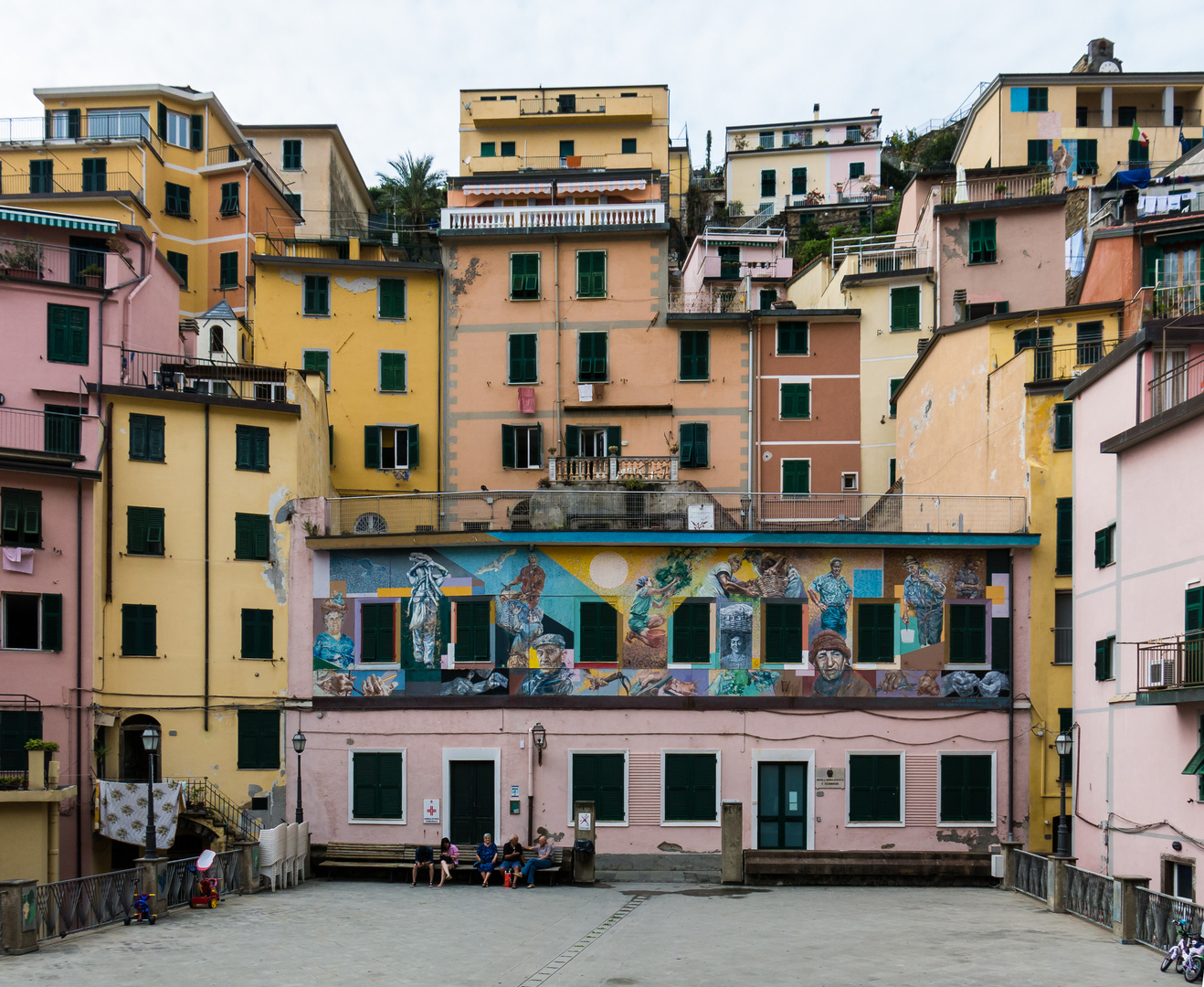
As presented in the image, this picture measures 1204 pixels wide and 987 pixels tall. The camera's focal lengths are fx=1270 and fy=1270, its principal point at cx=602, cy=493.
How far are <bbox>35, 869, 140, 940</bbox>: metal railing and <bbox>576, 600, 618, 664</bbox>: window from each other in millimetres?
12536

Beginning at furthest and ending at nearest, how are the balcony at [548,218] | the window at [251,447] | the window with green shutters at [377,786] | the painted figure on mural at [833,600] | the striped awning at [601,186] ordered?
the striped awning at [601,186]
the balcony at [548,218]
the window at [251,447]
the painted figure on mural at [833,600]
the window with green shutters at [377,786]

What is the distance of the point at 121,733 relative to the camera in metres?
32.9

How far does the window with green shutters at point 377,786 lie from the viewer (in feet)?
104

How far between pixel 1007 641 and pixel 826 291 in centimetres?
2308

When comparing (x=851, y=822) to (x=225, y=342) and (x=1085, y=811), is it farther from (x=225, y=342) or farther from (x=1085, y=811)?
(x=225, y=342)

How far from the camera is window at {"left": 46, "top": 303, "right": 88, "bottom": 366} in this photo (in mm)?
35594

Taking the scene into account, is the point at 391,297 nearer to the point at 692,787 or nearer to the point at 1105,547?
the point at 692,787

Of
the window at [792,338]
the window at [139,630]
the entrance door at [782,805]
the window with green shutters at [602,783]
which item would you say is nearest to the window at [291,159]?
the window at [792,338]

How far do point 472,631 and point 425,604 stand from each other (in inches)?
56.1

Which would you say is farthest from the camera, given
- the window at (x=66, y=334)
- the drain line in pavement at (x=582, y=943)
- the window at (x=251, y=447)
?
the window at (x=66, y=334)

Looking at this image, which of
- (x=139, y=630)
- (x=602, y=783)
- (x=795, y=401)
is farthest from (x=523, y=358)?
(x=602, y=783)

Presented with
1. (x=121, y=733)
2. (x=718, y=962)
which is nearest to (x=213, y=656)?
(x=121, y=733)

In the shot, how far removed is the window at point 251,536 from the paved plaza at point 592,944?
950cm

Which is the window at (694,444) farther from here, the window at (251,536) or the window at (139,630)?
the window at (139,630)
